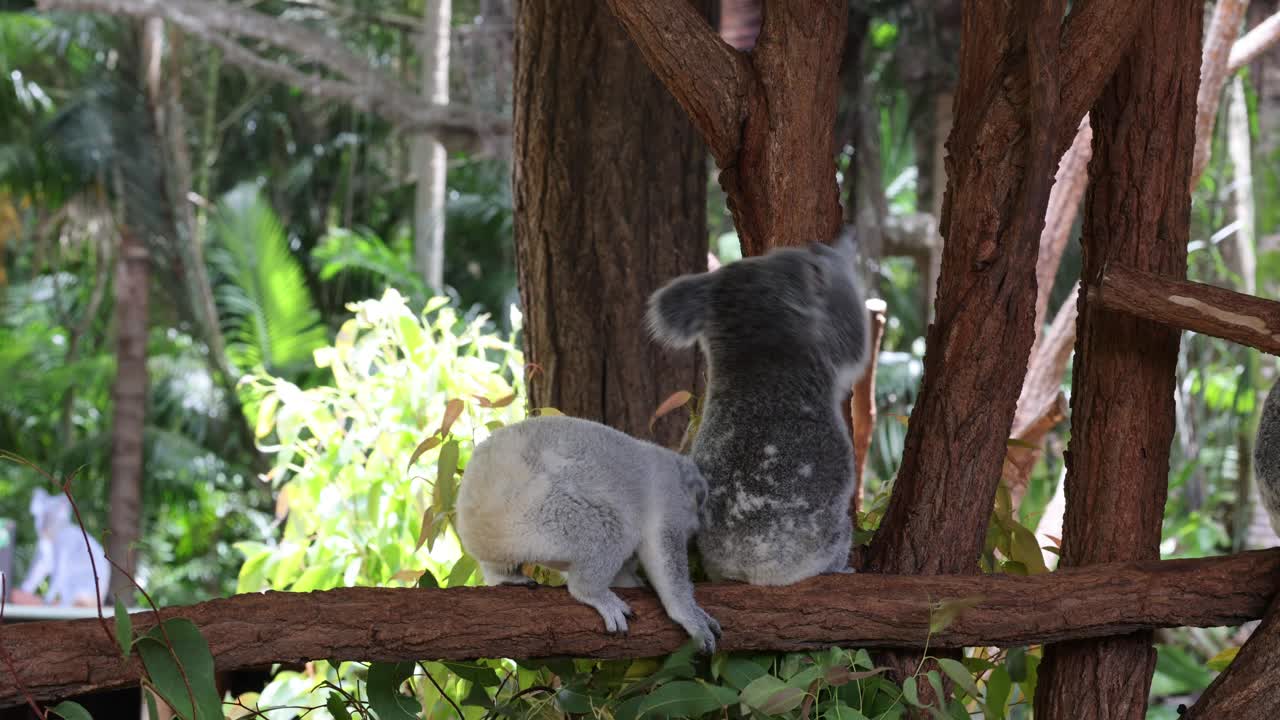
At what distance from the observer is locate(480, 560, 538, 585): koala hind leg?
124cm

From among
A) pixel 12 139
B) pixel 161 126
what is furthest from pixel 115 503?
pixel 12 139

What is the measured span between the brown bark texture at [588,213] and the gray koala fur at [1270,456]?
957 millimetres

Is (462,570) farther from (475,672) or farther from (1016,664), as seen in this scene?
(1016,664)

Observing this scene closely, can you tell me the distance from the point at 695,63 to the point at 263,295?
574 centimetres

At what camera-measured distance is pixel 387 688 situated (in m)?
1.25

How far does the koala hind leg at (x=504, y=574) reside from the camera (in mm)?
1242

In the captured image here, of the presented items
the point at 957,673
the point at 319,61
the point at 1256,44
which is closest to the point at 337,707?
the point at 957,673

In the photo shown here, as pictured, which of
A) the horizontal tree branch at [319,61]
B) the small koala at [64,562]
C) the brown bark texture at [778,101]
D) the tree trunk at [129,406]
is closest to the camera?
the brown bark texture at [778,101]

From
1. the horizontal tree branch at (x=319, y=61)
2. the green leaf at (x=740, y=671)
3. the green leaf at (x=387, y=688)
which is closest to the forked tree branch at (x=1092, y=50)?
the green leaf at (x=740, y=671)

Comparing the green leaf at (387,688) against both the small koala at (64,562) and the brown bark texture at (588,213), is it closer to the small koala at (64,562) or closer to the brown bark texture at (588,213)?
the brown bark texture at (588,213)

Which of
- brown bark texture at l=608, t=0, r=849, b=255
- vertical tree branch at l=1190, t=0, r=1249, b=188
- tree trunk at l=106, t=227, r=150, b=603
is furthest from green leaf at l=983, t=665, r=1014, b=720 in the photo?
tree trunk at l=106, t=227, r=150, b=603

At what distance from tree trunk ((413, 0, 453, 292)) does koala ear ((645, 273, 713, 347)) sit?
4723 mm

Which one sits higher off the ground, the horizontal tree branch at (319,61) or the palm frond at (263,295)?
the horizontal tree branch at (319,61)

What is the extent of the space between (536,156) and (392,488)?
66 cm
